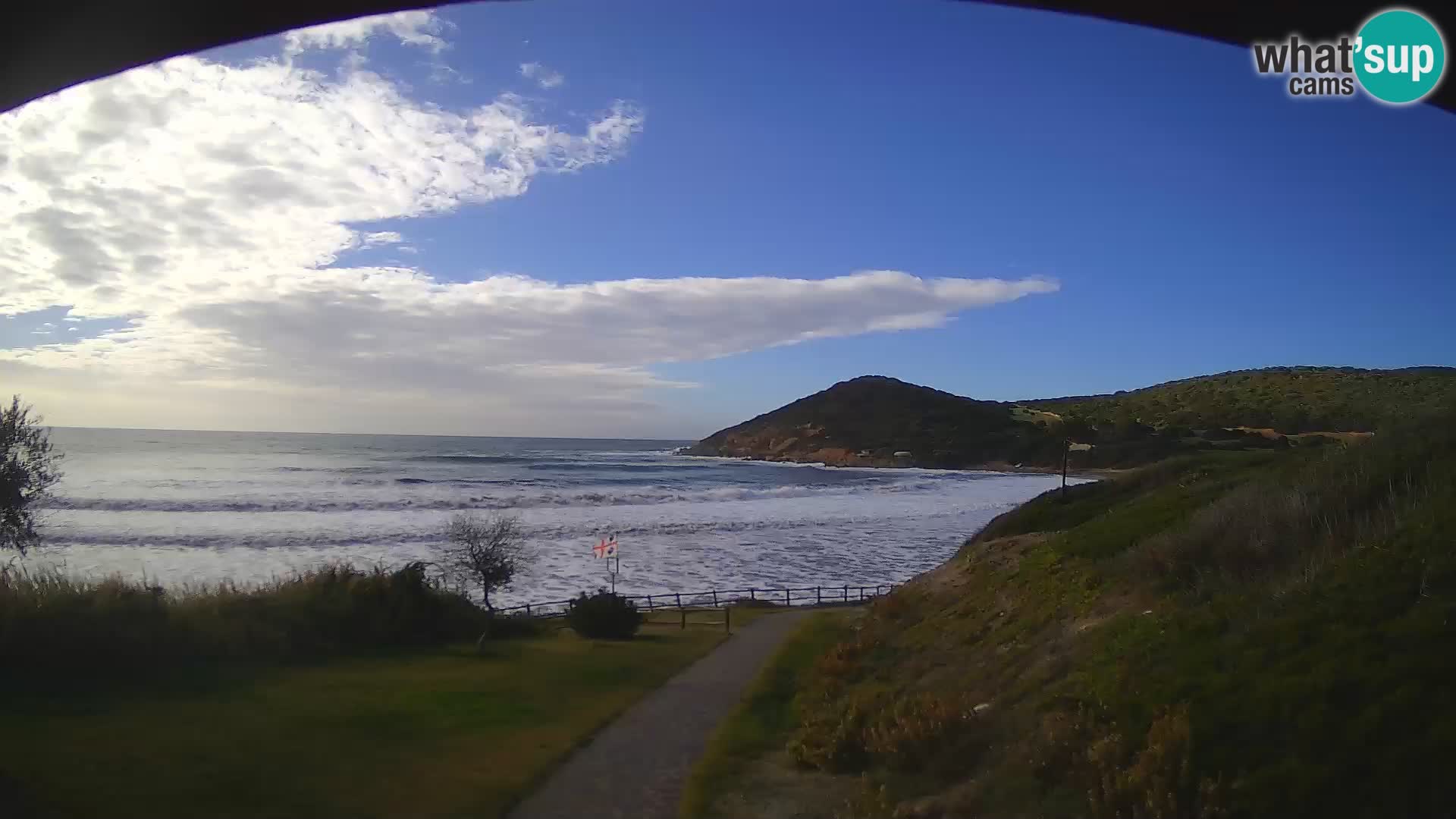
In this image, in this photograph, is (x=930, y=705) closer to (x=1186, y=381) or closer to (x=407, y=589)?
(x=407, y=589)

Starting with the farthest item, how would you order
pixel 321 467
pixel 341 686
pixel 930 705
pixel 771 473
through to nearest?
pixel 771 473, pixel 321 467, pixel 341 686, pixel 930 705

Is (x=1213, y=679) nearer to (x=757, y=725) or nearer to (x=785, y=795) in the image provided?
(x=785, y=795)

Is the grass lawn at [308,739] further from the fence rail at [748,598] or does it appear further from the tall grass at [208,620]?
the fence rail at [748,598]

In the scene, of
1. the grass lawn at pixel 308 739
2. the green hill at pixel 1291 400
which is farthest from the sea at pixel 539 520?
the green hill at pixel 1291 400

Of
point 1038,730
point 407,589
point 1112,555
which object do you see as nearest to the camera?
point 1038,730

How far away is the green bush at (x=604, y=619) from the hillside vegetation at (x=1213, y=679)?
1251cm

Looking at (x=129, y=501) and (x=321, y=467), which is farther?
(x=321, y=467)

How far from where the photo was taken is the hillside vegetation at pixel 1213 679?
239 inches

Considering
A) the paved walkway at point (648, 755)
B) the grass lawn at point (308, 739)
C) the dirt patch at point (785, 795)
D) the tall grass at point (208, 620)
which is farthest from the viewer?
the tall grass at point (208, 620)

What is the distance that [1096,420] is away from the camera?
227 feet

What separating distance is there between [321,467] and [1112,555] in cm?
9627

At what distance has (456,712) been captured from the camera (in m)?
15.6

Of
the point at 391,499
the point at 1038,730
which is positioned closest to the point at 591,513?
the point at 391,499

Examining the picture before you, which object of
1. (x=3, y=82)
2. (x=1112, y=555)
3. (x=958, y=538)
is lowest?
(x=958, y=538)
